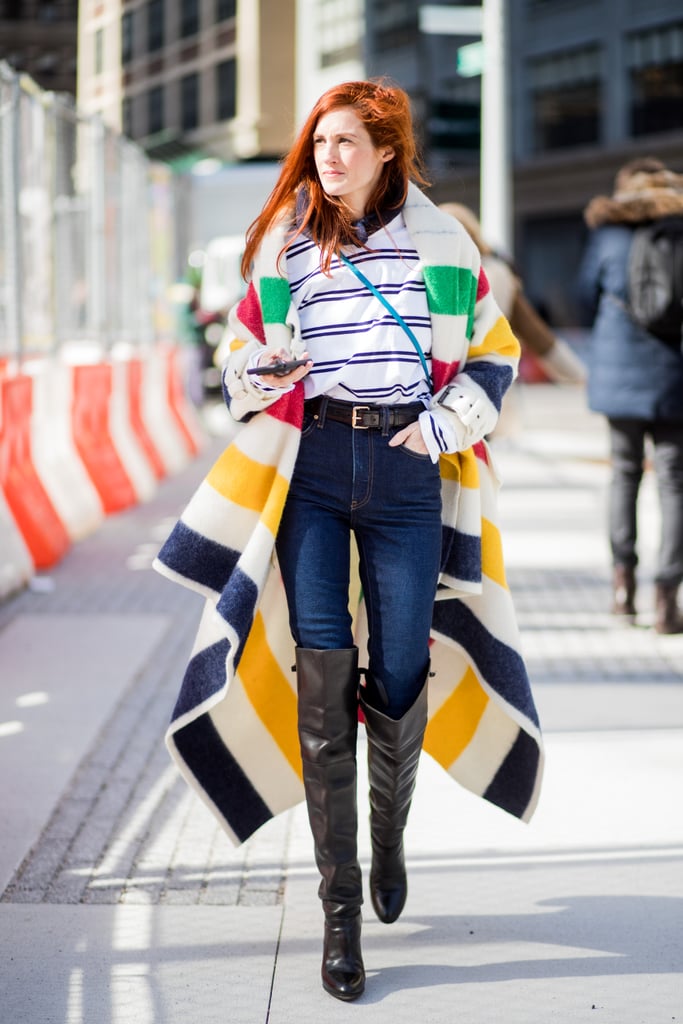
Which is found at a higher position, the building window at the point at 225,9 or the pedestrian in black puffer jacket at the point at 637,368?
the building window at the point at 225,9

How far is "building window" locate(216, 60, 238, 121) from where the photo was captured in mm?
54000

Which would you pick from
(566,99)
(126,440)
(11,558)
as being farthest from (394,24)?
(11,558)

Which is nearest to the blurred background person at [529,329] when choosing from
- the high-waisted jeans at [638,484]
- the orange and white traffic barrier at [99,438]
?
the high-waisted jeans at [638,484]

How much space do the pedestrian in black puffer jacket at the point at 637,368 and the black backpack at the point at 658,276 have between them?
0.04 m

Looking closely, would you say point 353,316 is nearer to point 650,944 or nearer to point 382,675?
point 382,675

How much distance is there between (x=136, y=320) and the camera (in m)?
13.3

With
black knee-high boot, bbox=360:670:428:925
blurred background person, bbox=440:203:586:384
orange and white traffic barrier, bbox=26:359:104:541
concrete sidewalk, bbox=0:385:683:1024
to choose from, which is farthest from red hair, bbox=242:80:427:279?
orange and white traffic barrier, bbox=26:359:104:541

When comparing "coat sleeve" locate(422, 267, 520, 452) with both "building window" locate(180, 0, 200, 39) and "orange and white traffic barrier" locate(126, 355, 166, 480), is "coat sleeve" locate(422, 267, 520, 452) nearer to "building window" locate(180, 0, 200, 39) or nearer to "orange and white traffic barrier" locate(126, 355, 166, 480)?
"orange and white traffic barrier" locate(126, 355, 166, 480)

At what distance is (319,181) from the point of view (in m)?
3.10

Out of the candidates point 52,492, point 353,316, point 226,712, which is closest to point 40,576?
point 52,492

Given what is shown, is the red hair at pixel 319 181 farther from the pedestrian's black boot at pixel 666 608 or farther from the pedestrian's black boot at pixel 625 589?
the pedestrian's black boot at pixel 625 589

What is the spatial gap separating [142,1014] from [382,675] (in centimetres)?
82

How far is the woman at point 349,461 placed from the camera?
2975 millimetres

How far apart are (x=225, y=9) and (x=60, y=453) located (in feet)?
158
